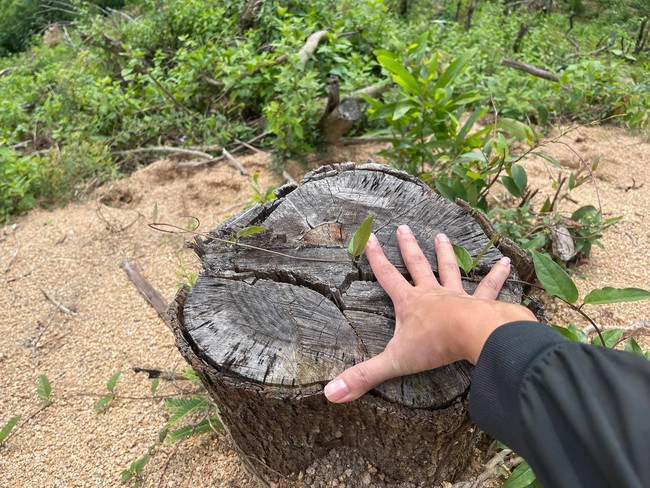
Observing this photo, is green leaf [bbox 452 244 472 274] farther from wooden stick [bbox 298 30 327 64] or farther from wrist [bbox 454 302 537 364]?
wooden stick [bbox 298 30 327 64]

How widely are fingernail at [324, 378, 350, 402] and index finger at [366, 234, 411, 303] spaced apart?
10.4 inches

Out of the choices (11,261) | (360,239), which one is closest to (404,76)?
(360,239)

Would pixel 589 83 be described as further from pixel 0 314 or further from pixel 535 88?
pixel 0 314

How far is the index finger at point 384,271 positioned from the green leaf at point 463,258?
Answer: 163 millimetres

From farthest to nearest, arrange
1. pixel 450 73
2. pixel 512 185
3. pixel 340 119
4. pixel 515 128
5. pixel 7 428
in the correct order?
pixel 340 119 → pixel 450 73 → pixel 515 128 → pixel 512 185 → pixel 7 428

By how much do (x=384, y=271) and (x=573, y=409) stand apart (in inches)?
24.8

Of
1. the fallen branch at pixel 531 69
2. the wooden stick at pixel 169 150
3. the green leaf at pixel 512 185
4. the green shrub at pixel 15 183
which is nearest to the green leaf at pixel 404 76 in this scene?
the green leaf at pixel 512 185

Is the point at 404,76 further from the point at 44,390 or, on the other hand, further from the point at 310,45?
the point at 44,390

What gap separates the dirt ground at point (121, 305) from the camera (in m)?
1.75

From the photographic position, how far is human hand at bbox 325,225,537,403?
94 cm

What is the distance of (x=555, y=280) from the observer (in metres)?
1.23

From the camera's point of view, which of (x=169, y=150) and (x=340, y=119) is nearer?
A: (x=340, y=119)

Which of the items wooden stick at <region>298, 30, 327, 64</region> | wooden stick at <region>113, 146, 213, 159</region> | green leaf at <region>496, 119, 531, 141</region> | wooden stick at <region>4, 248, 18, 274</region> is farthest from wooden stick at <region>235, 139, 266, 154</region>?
green leaf at <region>496, 119, 531, 141</region>

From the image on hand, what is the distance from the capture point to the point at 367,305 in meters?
1.26
